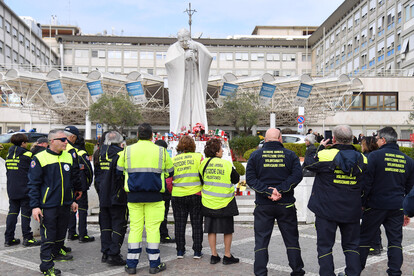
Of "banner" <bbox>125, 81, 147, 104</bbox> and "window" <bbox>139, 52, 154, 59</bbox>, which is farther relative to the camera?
"window" <bbox>139, 52, 154, 59</bbox>

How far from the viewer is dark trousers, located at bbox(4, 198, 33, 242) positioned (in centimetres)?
632

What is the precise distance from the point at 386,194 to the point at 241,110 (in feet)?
77.3

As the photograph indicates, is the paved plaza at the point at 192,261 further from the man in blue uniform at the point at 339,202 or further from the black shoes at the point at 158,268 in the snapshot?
the man in blue uniform at the point at 339,202

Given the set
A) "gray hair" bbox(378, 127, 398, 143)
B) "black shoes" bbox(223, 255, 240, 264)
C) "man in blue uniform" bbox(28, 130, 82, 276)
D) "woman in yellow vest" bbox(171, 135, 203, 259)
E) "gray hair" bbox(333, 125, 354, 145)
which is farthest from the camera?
"woman in yellow vest" bbox(171, 135, 203, 259)

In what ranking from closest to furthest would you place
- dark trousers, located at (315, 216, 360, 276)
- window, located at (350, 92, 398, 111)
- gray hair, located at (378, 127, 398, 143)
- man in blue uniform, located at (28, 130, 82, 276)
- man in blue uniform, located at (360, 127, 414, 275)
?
dark trousers, located at (315, 216, 360, 276), man in blue uniform, located at (360, 127, 414, 275), man in blue uniform, located at (28, 130, 82, 276), gray hair, located at (378, 127, 398, 143), window, located at (350, 92, 398, 111)

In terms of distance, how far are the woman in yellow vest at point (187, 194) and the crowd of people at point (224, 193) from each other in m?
0.01

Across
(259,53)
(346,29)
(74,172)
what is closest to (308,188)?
(74,172)

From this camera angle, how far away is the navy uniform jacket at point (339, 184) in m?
4.23

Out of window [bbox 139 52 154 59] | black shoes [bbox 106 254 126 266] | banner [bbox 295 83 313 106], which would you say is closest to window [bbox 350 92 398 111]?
banner [bbox 295 83 313 106]

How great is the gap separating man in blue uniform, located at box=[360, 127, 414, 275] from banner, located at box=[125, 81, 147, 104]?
24947 millimetres

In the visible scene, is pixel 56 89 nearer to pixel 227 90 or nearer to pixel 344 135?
pixel 227 90

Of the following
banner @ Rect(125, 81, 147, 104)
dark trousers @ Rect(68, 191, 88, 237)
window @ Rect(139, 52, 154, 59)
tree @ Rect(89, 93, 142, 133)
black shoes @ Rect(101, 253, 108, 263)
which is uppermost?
window @ Rect(139, 52, 154, 59)

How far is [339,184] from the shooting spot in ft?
14.0

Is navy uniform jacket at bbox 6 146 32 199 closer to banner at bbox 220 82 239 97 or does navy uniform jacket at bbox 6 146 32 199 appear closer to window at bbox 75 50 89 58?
banner at bbox 220 82 239 97
